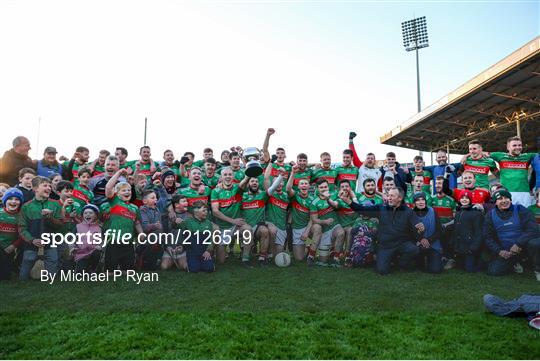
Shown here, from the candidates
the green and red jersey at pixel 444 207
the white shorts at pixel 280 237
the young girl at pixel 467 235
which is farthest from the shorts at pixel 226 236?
the young girl at pixel 467 235

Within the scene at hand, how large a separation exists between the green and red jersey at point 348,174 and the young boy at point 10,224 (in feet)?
18.4

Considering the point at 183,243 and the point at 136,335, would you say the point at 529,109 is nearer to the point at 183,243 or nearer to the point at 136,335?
the point at 183,243

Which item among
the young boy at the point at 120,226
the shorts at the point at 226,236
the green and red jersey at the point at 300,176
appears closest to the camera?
the young boy at the point at 120,226

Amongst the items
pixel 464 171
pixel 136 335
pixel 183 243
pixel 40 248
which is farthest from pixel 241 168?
pixel 136 335

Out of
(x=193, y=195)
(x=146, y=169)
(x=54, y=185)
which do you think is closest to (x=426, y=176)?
(x=193, y=195)

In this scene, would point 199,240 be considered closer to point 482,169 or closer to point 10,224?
point 10,224

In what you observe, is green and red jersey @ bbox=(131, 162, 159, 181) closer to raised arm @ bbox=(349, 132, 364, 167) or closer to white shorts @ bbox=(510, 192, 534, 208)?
raised arm @ bbox=(349, 132, 364, 167)

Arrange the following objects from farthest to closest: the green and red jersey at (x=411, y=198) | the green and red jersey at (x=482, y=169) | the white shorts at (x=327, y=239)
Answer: the green and red jersey at (x=482, y=169) → the green and red jersey at (x=411, y=198) → the white shorts at (x=327, y=239)

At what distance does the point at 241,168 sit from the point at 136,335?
4809 millimetres

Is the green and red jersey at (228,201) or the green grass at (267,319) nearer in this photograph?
the green grass at (267,319)

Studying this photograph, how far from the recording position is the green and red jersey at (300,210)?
714 cm

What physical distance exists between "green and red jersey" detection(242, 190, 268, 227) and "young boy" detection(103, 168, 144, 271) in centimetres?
181

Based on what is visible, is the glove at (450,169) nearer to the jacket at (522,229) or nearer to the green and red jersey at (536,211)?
the jacket at (522,229)

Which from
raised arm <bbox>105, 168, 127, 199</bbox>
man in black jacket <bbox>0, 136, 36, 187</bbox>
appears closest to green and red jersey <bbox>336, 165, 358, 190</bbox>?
raised arm <bbox>105, 168, 127, 199</bbox>
